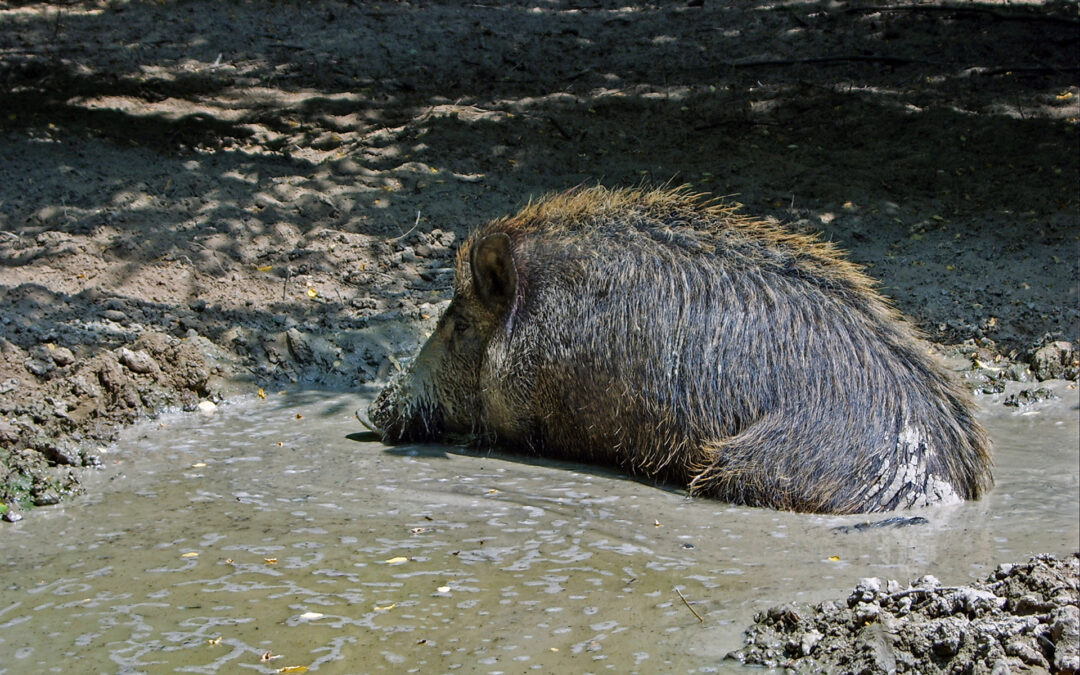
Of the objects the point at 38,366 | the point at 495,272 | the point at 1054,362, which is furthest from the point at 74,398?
the point at 1054,362

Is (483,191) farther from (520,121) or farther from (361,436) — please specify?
(361,436)

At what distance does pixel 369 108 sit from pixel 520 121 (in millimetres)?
1464

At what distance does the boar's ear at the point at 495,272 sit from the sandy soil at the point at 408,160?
1.50m

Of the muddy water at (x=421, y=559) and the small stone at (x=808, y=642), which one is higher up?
the small stone at (x=808, y=642)

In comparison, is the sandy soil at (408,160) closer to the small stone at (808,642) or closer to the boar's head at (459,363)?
the boar's head at (459,363)

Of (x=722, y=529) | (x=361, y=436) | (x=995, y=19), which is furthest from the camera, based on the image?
(x=995, y=19)

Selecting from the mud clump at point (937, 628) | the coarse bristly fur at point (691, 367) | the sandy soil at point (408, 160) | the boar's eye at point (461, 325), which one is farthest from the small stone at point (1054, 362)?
the mud clump at point (937, 628)

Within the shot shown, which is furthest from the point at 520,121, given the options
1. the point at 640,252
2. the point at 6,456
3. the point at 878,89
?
the point at 6,456

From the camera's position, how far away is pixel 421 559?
4035 millimetres

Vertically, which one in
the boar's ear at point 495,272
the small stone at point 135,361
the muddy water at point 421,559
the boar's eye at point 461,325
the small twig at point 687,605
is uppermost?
the boar's ear at point 495,272

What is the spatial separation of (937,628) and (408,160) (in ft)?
24.3

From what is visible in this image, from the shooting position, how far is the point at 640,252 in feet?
18.9

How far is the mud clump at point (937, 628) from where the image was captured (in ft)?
9.36

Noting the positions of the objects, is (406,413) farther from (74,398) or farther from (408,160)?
(408,160)
